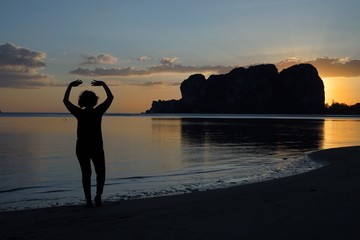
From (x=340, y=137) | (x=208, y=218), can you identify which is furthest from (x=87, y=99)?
(x=340, y=137)

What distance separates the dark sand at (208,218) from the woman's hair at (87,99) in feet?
7.21

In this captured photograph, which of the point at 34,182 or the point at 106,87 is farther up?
the point at 106,87

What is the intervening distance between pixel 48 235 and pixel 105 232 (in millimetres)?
896

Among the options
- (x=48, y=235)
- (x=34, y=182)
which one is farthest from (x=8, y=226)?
(x=34, y=182)

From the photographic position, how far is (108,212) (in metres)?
7.93

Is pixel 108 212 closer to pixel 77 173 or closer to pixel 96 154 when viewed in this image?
pixel 96 154

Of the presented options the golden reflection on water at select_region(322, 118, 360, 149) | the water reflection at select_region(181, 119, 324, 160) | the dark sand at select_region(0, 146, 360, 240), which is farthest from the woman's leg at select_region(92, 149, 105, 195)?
the golden reflection on water at select_region(322, 118, 360, 149)

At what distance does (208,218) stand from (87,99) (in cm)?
348

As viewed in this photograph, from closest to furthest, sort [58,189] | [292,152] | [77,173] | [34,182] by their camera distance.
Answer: [58,189] → [34,182] → [77,173] → [292,152]

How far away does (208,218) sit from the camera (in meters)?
7.38

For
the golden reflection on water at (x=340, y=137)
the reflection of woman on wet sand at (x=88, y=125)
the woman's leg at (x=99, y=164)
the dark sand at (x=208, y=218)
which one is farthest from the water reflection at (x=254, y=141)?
the reflection of woman on wet sand at (x=88, y=125)

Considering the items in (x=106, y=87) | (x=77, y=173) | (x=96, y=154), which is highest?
(x=106, y=87)

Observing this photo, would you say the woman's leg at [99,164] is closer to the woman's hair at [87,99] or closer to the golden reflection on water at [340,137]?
the woman's hair at [87,99]

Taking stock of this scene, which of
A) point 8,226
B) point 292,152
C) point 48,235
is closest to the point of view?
point 48,235
